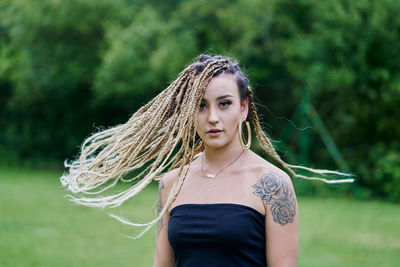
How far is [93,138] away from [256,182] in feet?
4.08

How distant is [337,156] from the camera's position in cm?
1566

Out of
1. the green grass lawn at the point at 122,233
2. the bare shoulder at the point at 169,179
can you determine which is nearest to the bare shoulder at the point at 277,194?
the bare shoulder at the point at 169,179

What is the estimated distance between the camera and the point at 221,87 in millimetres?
2838

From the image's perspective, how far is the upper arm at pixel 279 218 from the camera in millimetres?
2648

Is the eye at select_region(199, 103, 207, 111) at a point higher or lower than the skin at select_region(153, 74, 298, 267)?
higher

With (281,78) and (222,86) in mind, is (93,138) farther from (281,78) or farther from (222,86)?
(281,78)

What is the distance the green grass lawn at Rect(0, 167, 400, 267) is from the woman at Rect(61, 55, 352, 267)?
9.55 ft

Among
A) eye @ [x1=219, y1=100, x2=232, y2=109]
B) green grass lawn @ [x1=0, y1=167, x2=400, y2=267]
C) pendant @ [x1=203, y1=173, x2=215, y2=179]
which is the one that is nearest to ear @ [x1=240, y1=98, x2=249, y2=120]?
eye @ [x1=219, y1=100, x2=232, y2=109]

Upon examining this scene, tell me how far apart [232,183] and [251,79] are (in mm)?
11703

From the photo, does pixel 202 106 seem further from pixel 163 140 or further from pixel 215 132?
pixel 163 140

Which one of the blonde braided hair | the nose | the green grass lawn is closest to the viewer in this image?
the nose

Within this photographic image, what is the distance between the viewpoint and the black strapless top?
2609 millimetres

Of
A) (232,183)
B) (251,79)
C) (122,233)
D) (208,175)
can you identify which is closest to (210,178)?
(208,175)

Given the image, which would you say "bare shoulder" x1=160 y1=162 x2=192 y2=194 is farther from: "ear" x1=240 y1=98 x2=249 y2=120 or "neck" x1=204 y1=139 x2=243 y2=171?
"ear" x1=240 y1=98 x2=249 y2=120
